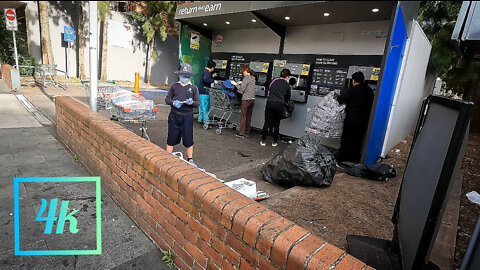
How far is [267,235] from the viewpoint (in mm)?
1397

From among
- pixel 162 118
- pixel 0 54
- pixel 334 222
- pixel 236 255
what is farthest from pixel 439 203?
pixel 0 54

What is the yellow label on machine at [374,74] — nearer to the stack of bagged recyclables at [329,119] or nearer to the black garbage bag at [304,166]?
the stack of bagged recyclables at [329,119]

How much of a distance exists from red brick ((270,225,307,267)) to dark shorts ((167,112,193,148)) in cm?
308

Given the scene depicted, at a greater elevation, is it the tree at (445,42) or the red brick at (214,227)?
the tree at (445,42)

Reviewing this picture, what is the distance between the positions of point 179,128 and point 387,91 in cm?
349

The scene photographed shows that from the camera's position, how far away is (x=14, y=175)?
3.38 m

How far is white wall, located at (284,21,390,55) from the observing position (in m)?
5.44

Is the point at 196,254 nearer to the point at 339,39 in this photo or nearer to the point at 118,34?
the point at 118,34

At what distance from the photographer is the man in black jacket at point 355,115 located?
4882 millimetres

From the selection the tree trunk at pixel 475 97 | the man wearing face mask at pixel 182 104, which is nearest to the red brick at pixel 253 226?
the man wearing face mask at pixel 182 104

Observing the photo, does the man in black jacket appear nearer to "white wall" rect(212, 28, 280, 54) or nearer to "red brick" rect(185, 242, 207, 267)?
"white wall" rect(212, 28, 280, 54)

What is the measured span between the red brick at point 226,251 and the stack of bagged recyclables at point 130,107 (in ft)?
10.6

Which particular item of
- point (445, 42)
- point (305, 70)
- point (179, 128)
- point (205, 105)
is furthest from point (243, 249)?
point (445, 42)
